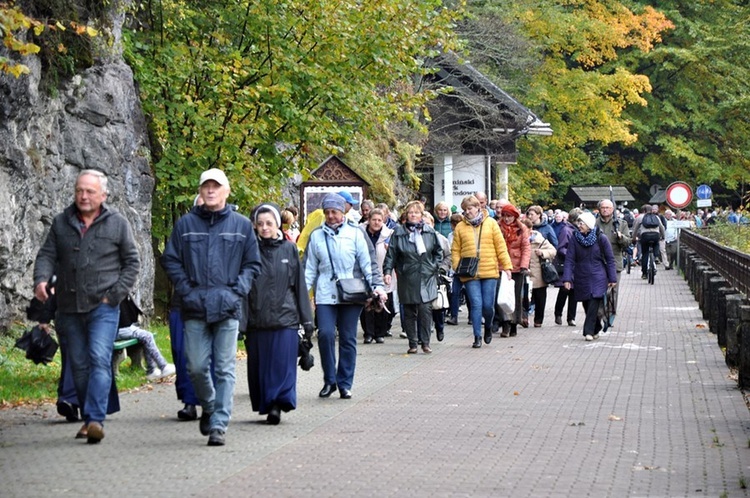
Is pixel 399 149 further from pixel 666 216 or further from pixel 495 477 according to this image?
pixel 495 477

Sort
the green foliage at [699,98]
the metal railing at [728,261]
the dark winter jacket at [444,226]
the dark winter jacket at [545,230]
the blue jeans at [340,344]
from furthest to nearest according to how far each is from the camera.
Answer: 1. the green foliage at [699,98]
2. the dark winter jacket at [545,230]
3. the dark winter jacket at [444,226]
4. the metal railing at [728,261]
5. the blue jeans at [340,344]

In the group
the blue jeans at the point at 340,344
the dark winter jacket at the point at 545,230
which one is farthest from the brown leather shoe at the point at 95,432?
the dark winter jacket at the point at 545,230

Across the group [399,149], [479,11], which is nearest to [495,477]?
[399,149]

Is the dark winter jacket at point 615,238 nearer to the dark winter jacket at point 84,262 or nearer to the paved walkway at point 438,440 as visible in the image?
the paved walkway at point 438,440

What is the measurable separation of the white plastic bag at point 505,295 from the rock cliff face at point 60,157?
4.80 meters

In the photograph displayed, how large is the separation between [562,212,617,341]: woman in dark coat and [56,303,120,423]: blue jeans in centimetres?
1008

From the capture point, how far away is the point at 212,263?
979 centimetres

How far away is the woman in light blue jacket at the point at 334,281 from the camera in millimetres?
12586

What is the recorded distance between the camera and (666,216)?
45.9 m

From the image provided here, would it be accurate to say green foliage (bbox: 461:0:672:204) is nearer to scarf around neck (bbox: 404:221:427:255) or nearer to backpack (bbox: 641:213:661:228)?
backpack (bbox: 641:213:661:228)

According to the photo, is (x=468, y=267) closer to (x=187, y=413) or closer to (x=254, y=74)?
(x=254, y=74)

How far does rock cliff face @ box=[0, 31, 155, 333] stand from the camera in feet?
51.5

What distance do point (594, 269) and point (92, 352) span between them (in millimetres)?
10393

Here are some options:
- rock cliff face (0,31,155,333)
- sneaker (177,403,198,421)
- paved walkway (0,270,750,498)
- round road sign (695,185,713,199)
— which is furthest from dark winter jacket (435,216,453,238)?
round road sign (695,185,713,199)
